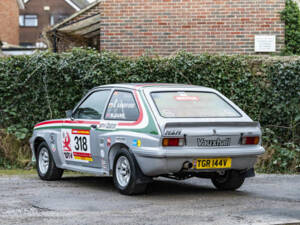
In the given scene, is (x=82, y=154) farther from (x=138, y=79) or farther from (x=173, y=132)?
(x=138, y=79)

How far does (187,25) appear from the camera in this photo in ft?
55.2

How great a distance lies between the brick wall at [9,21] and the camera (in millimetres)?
57125

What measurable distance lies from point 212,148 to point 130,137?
1.09 m

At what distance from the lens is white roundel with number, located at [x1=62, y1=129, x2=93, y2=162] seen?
960 centimetres

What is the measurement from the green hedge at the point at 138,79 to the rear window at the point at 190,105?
411 cm

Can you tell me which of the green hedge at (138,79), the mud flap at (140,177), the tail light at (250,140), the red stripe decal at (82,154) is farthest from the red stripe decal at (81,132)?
the green hedge at (138,79)

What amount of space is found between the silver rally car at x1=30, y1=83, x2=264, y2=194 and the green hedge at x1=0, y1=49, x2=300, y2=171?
3.46 metres

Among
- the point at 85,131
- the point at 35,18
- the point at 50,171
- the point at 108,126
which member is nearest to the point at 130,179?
the point at 108,126

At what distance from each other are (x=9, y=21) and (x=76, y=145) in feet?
165

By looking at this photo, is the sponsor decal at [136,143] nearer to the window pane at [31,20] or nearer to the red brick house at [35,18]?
the red brick house at [35,18]

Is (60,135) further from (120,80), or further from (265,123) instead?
(265,123)

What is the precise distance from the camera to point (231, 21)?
1672cm

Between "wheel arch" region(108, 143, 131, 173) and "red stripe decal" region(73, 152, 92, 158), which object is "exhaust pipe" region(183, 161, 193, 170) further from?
"red stripe decal" region(73, 152, 92, 158)

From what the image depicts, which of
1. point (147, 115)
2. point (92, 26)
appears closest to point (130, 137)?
point (147, 115)
